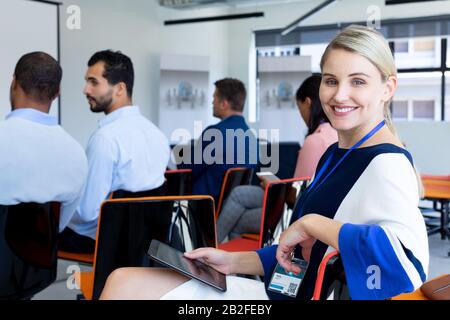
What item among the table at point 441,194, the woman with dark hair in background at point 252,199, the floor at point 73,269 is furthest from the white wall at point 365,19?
the woman with dark hair in background at point 252,199

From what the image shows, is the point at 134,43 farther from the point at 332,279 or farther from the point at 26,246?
the point at 332,279

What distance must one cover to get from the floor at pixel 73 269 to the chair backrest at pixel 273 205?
0.86 metres

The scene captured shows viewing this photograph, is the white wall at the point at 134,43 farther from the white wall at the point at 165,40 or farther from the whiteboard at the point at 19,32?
the whiteboard at the point at 19,32

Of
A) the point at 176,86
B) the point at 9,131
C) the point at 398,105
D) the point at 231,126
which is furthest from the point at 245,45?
the point at 9,131

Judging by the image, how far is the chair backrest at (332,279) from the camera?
3.99ft

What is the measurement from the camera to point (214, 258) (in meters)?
1.62

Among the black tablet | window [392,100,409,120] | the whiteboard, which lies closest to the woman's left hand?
the black tablet

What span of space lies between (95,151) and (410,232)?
1.99 meters

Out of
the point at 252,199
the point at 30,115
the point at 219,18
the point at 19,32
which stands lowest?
the point at 252,199

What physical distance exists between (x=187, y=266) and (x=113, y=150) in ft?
4.90

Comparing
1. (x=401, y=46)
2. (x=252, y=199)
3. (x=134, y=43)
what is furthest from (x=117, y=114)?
(x=401, y=46)

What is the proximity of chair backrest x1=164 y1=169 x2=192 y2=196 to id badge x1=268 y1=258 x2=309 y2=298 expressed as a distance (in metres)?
2.10

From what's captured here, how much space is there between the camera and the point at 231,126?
14.3 ft

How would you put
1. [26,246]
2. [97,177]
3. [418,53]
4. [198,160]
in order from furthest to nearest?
[418,53]
[198,160]
[97,177]
[26,246]
